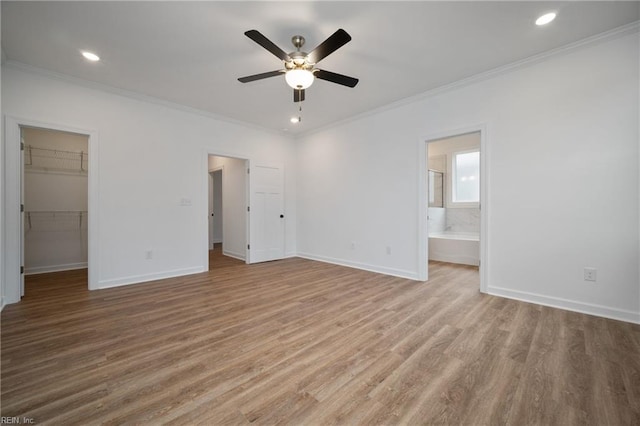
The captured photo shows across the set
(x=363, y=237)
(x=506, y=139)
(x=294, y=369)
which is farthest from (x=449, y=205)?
(x=294, y=369)

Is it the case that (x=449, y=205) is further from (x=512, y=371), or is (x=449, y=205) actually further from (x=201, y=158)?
(x=201, y=158)

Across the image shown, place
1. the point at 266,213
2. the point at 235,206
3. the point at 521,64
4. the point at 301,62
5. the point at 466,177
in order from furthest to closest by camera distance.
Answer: the point at 466,177, the point at 235,206, the point at 266,213, the point at 521,64, the point at 301,62

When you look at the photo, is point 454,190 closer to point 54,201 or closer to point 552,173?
point 552,173

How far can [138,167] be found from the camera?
12.7 feet

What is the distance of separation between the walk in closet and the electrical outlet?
7.14 metres

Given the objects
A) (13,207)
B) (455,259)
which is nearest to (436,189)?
(455,259)

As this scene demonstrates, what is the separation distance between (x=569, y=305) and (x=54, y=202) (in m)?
7.64

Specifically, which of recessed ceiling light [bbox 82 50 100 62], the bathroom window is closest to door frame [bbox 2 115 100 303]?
recessed ceiling light [bbox 82 50 100 62]

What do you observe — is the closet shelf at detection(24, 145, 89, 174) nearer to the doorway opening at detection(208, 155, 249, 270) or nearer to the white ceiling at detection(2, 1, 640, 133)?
the white ceiling at detection(2, 1, 640, 133)

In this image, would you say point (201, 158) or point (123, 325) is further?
point (201, 158)

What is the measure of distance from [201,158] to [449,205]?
543 cm

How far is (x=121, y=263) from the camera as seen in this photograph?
12.2ft

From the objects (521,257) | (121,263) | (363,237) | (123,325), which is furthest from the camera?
(363,237)

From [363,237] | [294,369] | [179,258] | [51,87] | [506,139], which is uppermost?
[51,87]
